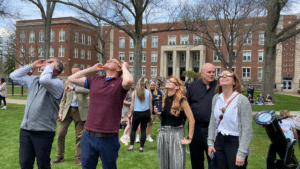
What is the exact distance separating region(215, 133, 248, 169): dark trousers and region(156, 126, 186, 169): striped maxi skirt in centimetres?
63

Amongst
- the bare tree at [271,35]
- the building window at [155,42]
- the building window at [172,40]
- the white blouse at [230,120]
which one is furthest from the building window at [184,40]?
the white blouse at [230,120]

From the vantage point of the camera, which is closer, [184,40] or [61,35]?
[61,35]

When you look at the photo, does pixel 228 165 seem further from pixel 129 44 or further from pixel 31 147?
pixel 129 44

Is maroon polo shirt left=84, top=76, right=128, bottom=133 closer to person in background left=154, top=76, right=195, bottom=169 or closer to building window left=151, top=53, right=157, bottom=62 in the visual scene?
person in background left=154, top=76, right=195, bottom=169

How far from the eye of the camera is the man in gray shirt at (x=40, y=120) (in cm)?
311

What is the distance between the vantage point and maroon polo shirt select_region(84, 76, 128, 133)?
9.61 feet

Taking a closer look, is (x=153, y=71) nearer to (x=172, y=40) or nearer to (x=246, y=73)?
(x=172, y=40)

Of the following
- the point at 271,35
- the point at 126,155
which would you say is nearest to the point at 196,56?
the point at 271,35

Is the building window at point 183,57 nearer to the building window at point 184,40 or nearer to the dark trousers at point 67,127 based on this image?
the building window at point 184,40

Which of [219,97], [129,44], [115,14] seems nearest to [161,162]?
[219,97]

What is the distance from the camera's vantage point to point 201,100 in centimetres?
381

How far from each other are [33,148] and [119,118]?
126 centimetres

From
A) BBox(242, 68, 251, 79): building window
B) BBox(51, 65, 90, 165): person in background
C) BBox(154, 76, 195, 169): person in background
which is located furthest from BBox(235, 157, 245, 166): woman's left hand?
BBox(242, 68, 251, 79): building window

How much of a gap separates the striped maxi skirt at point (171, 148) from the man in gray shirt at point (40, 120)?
5.28 ft
